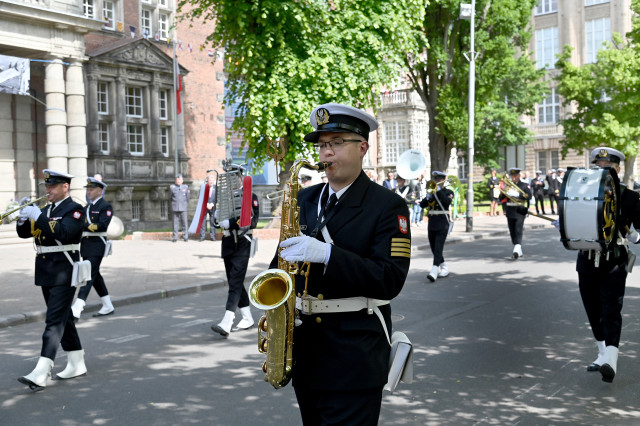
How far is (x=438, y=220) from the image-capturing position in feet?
45.1

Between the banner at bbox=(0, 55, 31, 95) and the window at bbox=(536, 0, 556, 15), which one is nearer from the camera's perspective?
the banner at bbox=(0, 55, 31, 95)

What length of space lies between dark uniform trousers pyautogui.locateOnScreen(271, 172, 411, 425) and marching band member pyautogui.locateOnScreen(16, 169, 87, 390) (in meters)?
4.01

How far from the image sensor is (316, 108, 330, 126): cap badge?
357 cm

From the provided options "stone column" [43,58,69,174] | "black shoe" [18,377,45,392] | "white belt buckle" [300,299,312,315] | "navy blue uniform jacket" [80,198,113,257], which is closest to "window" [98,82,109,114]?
"stone column" [43,58,69,174]

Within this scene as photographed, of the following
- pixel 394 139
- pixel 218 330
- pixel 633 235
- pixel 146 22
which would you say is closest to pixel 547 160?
pixel 394 139

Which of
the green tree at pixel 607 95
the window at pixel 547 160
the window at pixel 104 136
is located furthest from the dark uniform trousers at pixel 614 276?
the window at pixel 547 160

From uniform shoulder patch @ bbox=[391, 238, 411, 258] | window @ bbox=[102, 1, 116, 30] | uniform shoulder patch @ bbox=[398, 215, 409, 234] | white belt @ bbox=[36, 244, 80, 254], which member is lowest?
white belt @ bbox=[36, 244, 80, 254]

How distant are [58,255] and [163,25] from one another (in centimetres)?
2705

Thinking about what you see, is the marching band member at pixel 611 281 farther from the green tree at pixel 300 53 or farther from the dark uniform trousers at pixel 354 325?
the green tree at pixel 300 53

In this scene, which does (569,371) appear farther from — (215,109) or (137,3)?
(215,109)

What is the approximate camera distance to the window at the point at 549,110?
58.3 meters

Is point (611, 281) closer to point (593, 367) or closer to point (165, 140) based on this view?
point (593, 367)

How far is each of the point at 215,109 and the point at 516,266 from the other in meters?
22.6

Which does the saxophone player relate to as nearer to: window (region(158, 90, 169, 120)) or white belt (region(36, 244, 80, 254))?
white belt (region(36, 244, 80, 254))
